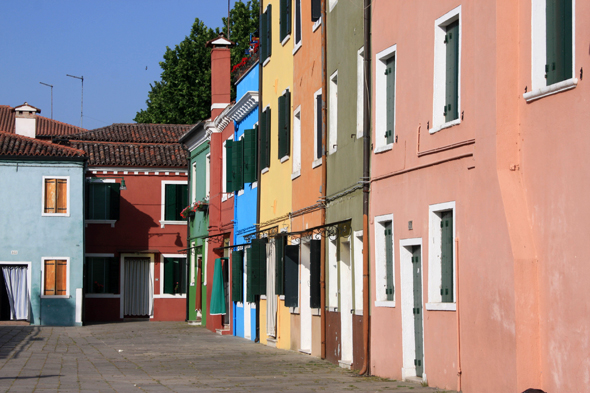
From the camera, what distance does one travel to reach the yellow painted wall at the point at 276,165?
21.1 meters

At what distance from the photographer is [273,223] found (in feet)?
73.5

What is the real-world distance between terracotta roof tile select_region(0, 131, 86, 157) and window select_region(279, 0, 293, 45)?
13.9 metres

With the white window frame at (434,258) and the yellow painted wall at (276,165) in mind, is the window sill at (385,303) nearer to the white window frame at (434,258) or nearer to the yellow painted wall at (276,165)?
the white window frame at (434,258)

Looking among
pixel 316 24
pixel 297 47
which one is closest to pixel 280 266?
pixel 297 47

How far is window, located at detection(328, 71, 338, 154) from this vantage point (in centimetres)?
1731

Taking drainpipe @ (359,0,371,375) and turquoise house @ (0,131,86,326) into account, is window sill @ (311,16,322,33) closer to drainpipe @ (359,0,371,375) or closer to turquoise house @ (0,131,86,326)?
drainpipe @ (359,0,371,375)

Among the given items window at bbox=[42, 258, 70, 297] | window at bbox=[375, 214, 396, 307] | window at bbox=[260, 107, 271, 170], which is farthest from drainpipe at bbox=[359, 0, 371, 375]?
window at bbox=[42, 258, 70, 297]

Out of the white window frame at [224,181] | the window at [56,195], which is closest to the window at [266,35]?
the white window frame at [224,181]

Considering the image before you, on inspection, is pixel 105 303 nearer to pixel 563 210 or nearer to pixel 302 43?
pixel 302 43

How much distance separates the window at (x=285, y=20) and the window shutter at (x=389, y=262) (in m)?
8.69

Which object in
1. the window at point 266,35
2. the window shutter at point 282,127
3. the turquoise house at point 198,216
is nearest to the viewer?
the window shutter at point 282,127

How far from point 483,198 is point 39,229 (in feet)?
82.5

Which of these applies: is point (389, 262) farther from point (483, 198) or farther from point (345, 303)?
point (483, 198)

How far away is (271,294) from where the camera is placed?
21969mm
